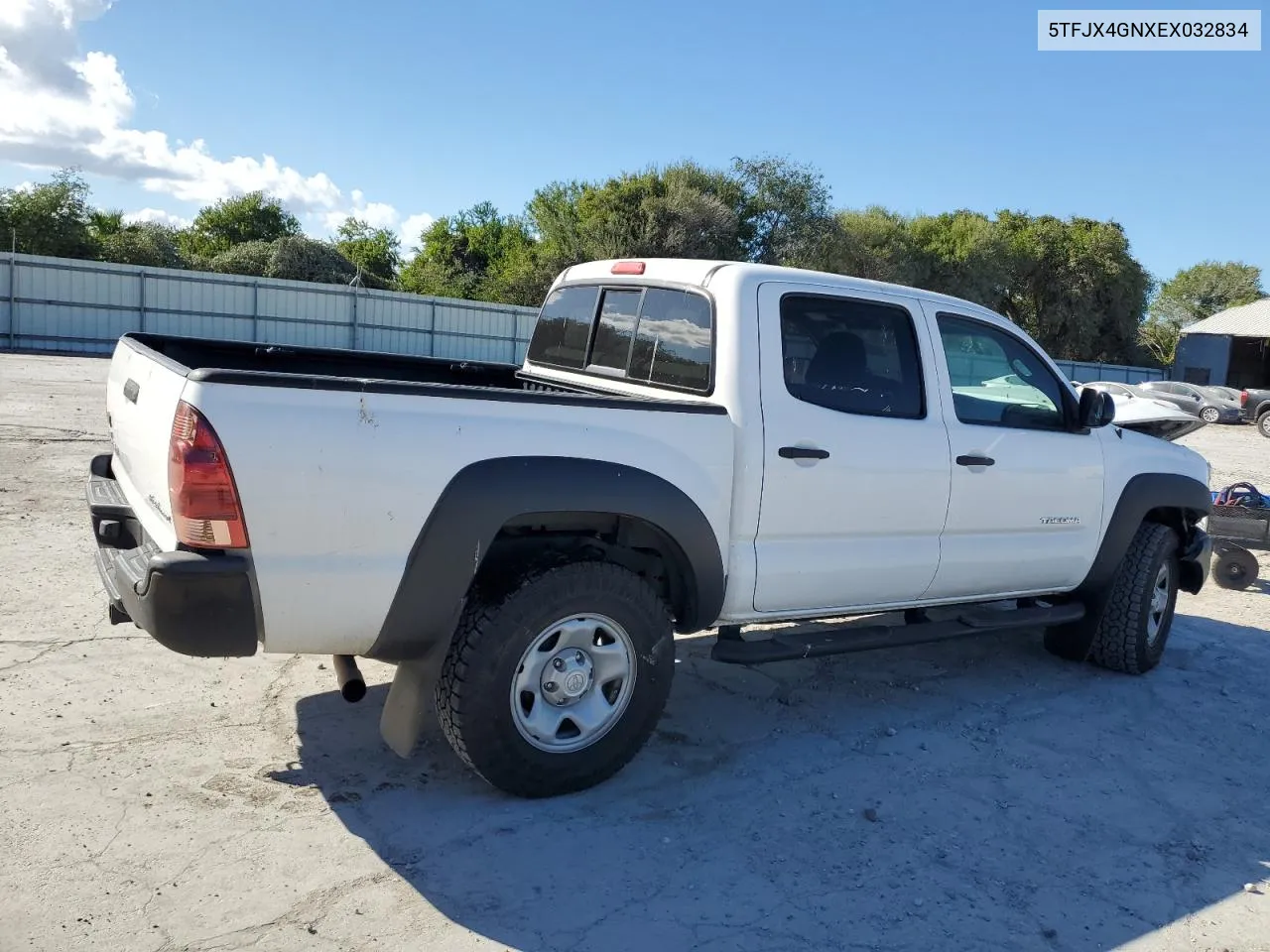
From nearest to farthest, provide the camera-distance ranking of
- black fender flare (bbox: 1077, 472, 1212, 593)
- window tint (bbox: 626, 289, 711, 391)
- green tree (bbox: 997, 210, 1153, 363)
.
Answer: window tint (bbox: 626, 289, 711, 391) → black fender flare (bbox: 1077, 472, 1212, 593) → green tree (bbox: 997, 210, 1153, 363)

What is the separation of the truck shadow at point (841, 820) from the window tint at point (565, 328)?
5.67 feet

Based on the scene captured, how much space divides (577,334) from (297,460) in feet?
7.46

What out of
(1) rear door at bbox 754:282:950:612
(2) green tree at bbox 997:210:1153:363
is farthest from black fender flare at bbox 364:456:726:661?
(2) green tree at bbox 997:210:1153:363

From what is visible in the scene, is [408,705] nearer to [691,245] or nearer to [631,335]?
[631,335]

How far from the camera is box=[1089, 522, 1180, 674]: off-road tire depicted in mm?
5824

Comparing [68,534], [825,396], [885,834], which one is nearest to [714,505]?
[825,396]

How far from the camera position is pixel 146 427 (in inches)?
141

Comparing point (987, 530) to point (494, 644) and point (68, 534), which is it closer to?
point (494, 644)

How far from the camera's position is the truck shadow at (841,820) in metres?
3.28

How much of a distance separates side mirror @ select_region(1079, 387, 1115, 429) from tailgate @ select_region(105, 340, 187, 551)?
414 cm

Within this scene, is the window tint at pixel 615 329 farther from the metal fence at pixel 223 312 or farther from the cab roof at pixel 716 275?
the metal fence at pixel 223 312

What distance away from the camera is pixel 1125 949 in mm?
3256

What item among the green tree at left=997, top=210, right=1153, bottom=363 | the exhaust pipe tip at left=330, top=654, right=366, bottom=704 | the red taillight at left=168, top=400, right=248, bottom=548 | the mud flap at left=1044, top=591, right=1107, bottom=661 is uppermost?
the green tree at left=997, top=210, right=1153, bottom=363

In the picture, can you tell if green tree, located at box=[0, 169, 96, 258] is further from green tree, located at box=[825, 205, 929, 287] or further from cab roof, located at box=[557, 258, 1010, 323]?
cab roof, located at box=[557, 258, 1010, 323]
